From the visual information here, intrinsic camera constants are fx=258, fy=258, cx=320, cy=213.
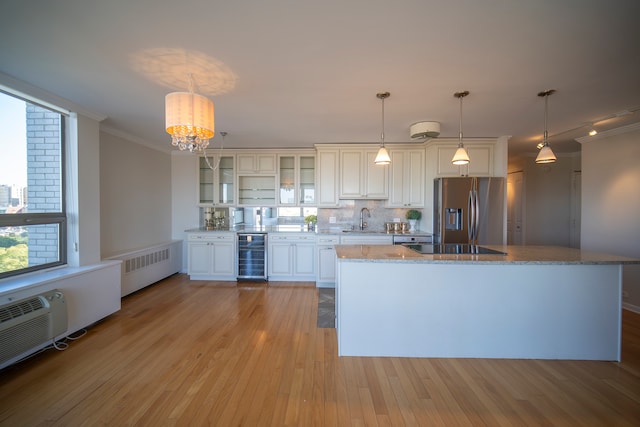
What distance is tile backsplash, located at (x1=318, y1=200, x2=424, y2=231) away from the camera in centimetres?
483

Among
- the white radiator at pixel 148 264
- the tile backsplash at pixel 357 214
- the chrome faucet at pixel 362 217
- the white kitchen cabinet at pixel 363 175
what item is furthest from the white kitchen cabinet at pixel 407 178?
the white radiator at pixel 148 264

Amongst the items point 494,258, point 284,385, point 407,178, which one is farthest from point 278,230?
point 494,258

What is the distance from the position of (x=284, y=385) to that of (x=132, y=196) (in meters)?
3.82

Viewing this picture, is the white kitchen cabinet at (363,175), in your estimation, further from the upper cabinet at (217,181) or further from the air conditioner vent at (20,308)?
the air conditioner vent at (20,308)

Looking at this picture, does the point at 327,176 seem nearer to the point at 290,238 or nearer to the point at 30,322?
the point at 290,238

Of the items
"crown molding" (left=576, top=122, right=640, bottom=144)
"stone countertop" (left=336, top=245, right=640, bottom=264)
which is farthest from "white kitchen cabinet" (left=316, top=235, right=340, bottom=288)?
"crown molding" (left=576, top=122, right=640, bottom=144)

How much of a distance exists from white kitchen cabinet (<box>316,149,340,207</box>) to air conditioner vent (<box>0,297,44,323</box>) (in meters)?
3.50

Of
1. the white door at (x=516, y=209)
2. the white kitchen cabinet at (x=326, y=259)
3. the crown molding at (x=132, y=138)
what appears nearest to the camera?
the crown molding at (x=132, y=138)

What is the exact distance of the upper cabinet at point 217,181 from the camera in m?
4.91

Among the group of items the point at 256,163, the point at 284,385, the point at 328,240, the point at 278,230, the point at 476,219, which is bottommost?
the point at 284,385

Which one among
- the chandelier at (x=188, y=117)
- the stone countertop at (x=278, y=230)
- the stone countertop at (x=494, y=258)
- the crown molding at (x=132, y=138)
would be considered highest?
the crown molding at (x=132, y=138)

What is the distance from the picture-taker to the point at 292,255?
4.53 metres

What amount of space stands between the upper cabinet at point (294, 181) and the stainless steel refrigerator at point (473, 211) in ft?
7.49

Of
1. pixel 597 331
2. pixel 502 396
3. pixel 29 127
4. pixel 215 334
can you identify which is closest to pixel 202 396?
pixel 215 334
